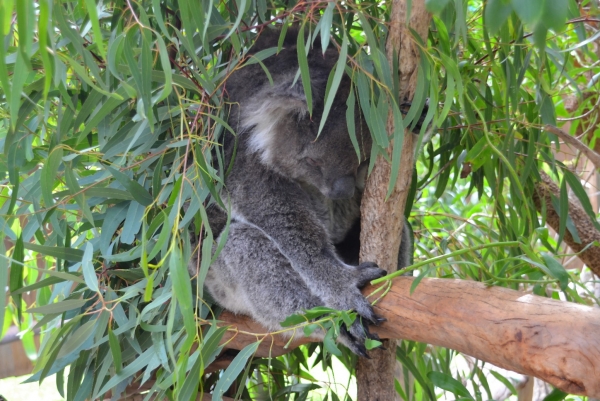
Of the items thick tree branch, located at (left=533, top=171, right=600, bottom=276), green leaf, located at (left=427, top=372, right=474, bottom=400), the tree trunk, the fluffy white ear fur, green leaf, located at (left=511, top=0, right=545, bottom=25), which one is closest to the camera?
green leaf, located at (left=511, top=0, right=545, bottom=25)

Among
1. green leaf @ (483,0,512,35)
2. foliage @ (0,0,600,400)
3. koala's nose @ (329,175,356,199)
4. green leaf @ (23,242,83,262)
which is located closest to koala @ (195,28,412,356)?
koala's nose @ (329,175,356,199)

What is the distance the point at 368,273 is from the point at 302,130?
0.52m

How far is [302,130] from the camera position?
192 cm

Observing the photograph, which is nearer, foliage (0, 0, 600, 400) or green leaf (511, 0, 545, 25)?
green leaf (511, 0, 545, 25)

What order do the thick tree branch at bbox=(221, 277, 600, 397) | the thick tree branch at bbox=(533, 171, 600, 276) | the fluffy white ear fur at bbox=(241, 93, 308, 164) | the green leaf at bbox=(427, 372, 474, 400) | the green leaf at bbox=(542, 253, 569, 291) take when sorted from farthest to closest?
the thick tree branch at bbox=(533, 171, 600, 276) → the fluffy white ear fur at bbox=(241, 93, 308, 164) → the green leaf at bbox=(427, 372, 474, 400) → the green leaf at bbox=(542, 253, 569, 291) → the thick tree branch at bbox=(221, 277, 600, 397)

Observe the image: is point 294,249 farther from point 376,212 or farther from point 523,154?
point 523,154

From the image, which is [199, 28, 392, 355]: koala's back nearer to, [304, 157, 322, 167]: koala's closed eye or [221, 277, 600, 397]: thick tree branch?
[304, 157, 322, 167]: koala's closed eye

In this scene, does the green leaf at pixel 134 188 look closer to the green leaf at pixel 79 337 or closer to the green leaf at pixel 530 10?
the green leaf at pixel 79 337

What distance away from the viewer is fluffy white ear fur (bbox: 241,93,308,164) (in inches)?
71.3

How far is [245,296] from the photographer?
1.95m

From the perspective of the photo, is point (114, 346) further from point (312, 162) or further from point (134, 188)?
point (312, 162)

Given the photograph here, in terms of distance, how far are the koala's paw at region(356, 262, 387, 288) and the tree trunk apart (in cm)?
6

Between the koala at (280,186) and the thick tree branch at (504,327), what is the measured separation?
0.33m

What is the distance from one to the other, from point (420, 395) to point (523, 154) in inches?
43.1
